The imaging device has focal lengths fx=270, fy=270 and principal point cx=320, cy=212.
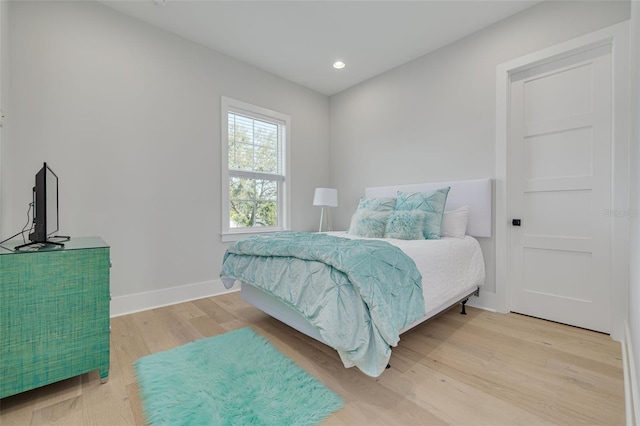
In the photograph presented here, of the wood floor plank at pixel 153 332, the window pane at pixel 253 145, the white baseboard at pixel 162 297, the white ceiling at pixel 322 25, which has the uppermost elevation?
the white ceiling at pixel 322 25

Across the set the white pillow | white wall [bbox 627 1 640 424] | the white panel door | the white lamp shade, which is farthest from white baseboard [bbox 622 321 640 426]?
the white lamp shade

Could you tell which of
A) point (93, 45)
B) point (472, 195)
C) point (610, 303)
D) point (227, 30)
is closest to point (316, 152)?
point (227, 30)

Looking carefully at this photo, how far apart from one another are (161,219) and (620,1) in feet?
14.0

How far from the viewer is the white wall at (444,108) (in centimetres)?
235

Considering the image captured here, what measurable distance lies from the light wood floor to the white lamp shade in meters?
1.86

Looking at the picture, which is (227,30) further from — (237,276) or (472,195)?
(472,195)

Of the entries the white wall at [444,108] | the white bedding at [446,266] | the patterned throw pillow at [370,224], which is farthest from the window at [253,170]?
the white bedding at [446,266]

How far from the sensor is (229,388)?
1445mm

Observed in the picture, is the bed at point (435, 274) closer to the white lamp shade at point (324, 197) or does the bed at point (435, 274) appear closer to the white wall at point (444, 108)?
the white wall at point (444, 108)

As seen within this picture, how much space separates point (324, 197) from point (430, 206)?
1537mm

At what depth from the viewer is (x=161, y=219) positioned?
277 cm

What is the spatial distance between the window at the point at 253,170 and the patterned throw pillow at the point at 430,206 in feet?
5.63

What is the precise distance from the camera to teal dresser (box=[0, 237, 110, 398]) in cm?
129

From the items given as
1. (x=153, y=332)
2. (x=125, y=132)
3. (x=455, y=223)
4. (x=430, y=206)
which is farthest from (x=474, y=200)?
(x=125, y=132)
